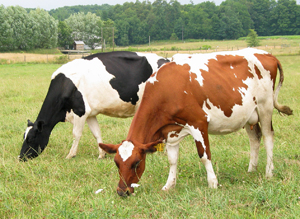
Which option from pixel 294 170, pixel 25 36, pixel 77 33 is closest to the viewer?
pixel 294 170

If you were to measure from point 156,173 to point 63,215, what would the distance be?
1.93 metres

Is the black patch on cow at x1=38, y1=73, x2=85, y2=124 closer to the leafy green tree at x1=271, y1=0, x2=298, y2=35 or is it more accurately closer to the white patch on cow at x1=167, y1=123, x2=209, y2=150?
the white patch on cow at x1=167, y1=123, x2=209, y2=150

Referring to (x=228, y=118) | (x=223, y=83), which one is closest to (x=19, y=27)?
(x=223, y=83)

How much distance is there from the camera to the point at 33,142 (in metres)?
6.66

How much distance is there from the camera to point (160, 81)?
4.57m

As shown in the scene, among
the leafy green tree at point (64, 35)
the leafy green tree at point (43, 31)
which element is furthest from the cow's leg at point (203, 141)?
the leafy green tree at point (64, 35)

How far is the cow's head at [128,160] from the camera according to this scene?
410 centimetres

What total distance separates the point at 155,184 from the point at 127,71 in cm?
291

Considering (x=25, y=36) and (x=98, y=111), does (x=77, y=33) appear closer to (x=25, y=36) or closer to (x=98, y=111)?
(x=25, y=36)

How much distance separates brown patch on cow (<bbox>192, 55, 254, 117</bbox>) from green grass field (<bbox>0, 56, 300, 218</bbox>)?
1.05 m

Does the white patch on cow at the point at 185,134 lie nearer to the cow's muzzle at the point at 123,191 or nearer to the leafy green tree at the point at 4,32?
the cow's muzzle at the point at 123,191

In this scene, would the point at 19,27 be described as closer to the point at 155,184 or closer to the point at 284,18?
the point at 155,184

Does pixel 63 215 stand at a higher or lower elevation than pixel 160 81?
lower

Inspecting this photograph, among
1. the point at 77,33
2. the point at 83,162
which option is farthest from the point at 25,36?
the point at 83,162
